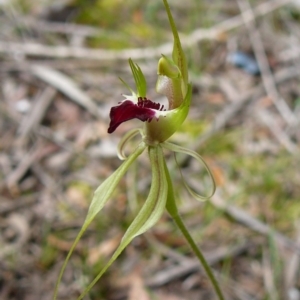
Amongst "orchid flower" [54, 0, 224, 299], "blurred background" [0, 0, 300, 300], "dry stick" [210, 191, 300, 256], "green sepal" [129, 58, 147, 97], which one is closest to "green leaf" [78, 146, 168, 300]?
"orchid flower" [54, 0, 224, 299]

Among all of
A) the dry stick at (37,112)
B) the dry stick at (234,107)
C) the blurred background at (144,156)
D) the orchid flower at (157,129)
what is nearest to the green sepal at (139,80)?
the orchid flower at (157,129)

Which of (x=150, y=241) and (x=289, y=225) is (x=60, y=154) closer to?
(x=150, y=241)

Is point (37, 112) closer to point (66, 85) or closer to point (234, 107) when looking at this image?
point (66, 85)

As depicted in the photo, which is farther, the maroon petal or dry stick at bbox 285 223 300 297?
dry stick at bbox 285 223 300 297

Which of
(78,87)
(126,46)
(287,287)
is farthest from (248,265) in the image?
(126,46)

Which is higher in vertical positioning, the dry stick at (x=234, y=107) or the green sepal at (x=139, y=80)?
the dry stick at (x=234, y=107)

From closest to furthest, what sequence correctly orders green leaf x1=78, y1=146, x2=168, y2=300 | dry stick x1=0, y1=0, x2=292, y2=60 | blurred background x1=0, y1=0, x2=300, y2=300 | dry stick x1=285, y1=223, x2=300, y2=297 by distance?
green leaf x1=78, y1=146, x2=168, y2=300
dry stick x1=285, y1=223, x2=300, y2=297
blurred background x1=0, y1=0, x2=300, y2=300
dry stick x1=0, y1=0, x2=292, y2=60

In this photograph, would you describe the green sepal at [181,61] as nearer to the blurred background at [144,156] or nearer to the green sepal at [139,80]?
the green sepal at [139,80]

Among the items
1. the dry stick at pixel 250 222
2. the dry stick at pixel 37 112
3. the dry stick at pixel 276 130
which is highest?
the dry stick at pixel 37 112

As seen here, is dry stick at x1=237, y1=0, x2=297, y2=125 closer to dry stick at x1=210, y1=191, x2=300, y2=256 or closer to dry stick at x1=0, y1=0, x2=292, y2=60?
dry stick at x1=0, y1=0, x2=292, y2=60
